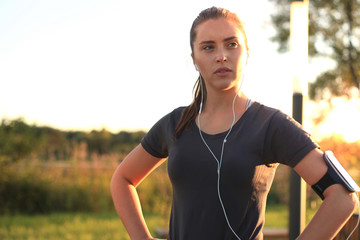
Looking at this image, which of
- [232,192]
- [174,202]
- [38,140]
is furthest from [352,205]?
[38,140]

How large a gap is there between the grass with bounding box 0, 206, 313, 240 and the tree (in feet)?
21.2

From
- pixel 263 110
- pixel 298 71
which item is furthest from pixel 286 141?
pixel 298 71

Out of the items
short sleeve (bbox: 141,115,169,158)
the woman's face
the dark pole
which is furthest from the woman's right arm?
the dark pole

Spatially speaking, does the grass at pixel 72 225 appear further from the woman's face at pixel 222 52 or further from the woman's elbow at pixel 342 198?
the woman's elbow at pixel 342 198

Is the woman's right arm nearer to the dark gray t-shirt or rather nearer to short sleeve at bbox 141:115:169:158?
short sleeve at bbox 141:115:169:158

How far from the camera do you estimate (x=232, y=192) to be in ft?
6.01

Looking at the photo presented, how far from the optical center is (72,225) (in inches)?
338

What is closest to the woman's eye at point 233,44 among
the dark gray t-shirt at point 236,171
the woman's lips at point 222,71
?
the woman's lips at point 222,71

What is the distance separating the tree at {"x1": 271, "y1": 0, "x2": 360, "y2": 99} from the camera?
14383mm

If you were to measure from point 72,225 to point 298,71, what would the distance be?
18.7ft

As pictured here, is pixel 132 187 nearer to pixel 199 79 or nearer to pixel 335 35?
pixel 199 79

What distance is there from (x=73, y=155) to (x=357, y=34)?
9342 millimetres

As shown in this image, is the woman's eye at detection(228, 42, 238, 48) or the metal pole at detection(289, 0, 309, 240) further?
the metal pole at detection(289, 0, 309, 240)

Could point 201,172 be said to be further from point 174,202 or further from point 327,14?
point 327,14
